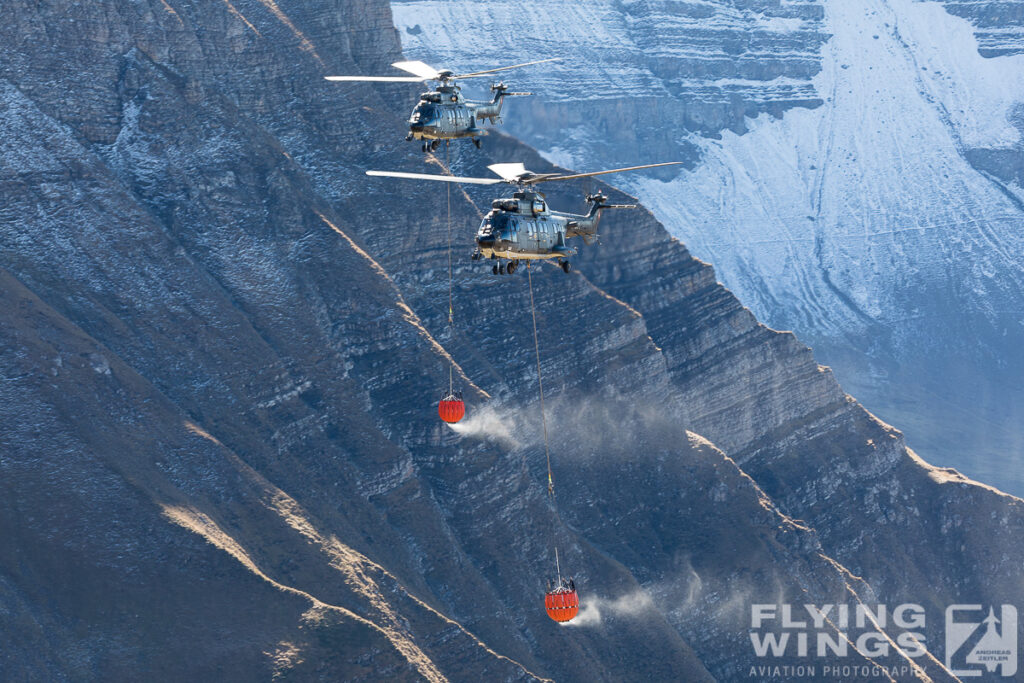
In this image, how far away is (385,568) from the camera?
155 meters

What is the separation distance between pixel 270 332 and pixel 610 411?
128 feet

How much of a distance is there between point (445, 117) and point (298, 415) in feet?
125

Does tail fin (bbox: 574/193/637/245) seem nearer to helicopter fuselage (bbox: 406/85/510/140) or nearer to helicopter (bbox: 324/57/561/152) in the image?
helicopter (bbox: 324/57/561/152)

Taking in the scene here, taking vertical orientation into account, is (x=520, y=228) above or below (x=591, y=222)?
above

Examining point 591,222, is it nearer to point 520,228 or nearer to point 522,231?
point 522,231

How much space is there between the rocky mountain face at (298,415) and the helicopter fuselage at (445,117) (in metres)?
34.1

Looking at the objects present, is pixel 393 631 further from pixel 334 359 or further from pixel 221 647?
pixel 334 359

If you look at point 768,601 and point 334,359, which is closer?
point 334,359

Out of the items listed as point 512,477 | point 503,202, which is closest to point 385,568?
point 512,477

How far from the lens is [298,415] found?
16238cm

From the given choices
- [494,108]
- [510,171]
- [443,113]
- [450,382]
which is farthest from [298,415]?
[510,171]

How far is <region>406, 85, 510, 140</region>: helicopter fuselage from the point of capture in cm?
13300

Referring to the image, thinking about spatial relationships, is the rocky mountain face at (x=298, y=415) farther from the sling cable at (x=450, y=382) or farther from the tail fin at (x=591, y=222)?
the tail fin at (x=591, y=222)

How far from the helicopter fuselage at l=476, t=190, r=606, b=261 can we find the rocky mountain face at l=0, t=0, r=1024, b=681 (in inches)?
1346
